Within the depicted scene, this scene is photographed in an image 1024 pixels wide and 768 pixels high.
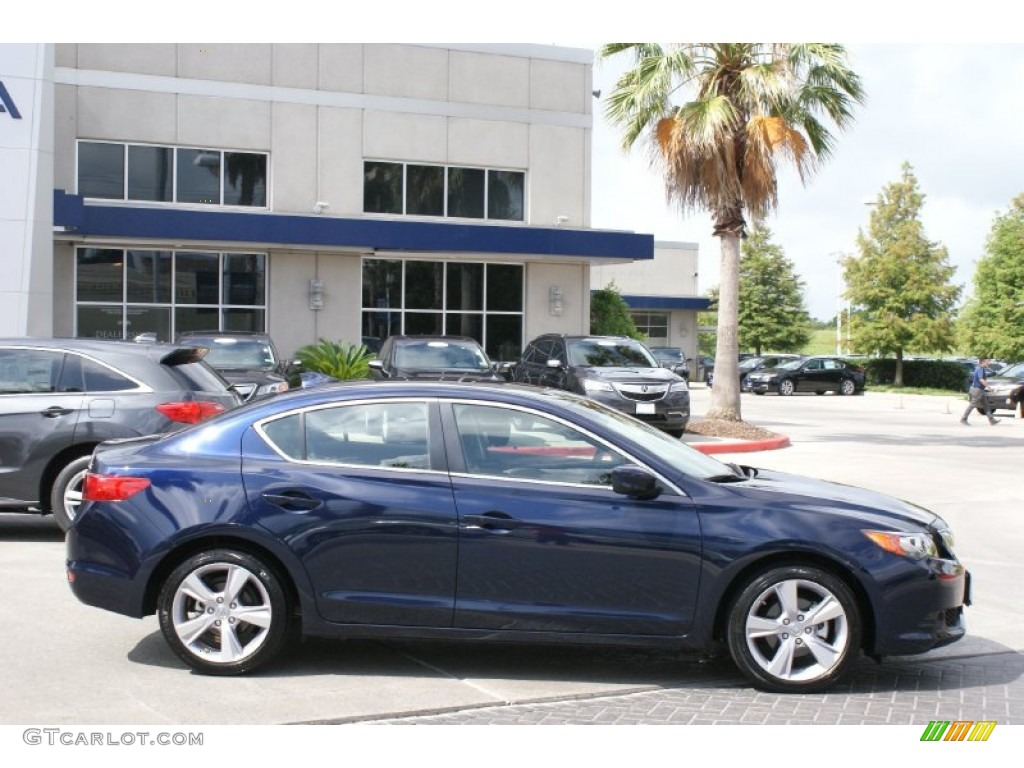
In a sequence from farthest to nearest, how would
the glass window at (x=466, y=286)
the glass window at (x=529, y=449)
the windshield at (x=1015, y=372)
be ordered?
the windshield at (x=1015, y=372) < the glass window at (x=466, y=286) < the glass window at (x=529, y=449)

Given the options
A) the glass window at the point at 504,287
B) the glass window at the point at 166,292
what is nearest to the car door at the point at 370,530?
the glass window at the point at 166,292

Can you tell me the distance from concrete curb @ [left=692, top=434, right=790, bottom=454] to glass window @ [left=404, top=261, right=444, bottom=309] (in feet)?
37.2

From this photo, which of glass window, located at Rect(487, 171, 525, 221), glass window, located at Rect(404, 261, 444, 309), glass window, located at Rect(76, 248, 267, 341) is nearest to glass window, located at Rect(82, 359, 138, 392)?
glass window, located at Rect(76, 248, 267, 341)

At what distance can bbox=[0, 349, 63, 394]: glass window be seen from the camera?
9.91 meters

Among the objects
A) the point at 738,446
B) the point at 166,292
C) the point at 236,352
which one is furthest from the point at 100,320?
the point at 738,446

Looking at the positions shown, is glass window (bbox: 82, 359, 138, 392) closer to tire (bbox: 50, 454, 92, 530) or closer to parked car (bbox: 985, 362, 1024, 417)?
tire (bbox: 50, 454, 92, 530)

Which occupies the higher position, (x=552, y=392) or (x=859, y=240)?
(x=859, y=240)

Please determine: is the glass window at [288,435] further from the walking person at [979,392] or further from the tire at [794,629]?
the walking person at [979,392]

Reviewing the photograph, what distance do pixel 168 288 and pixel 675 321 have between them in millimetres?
39118

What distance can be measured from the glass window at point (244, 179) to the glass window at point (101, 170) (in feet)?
7.55

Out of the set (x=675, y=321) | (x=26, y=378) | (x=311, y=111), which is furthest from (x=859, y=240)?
(x=26, y=378)

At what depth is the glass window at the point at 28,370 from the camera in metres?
9.91

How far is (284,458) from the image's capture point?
20.6 feet

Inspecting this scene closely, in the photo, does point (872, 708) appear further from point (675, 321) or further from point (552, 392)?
point (675, 321)
